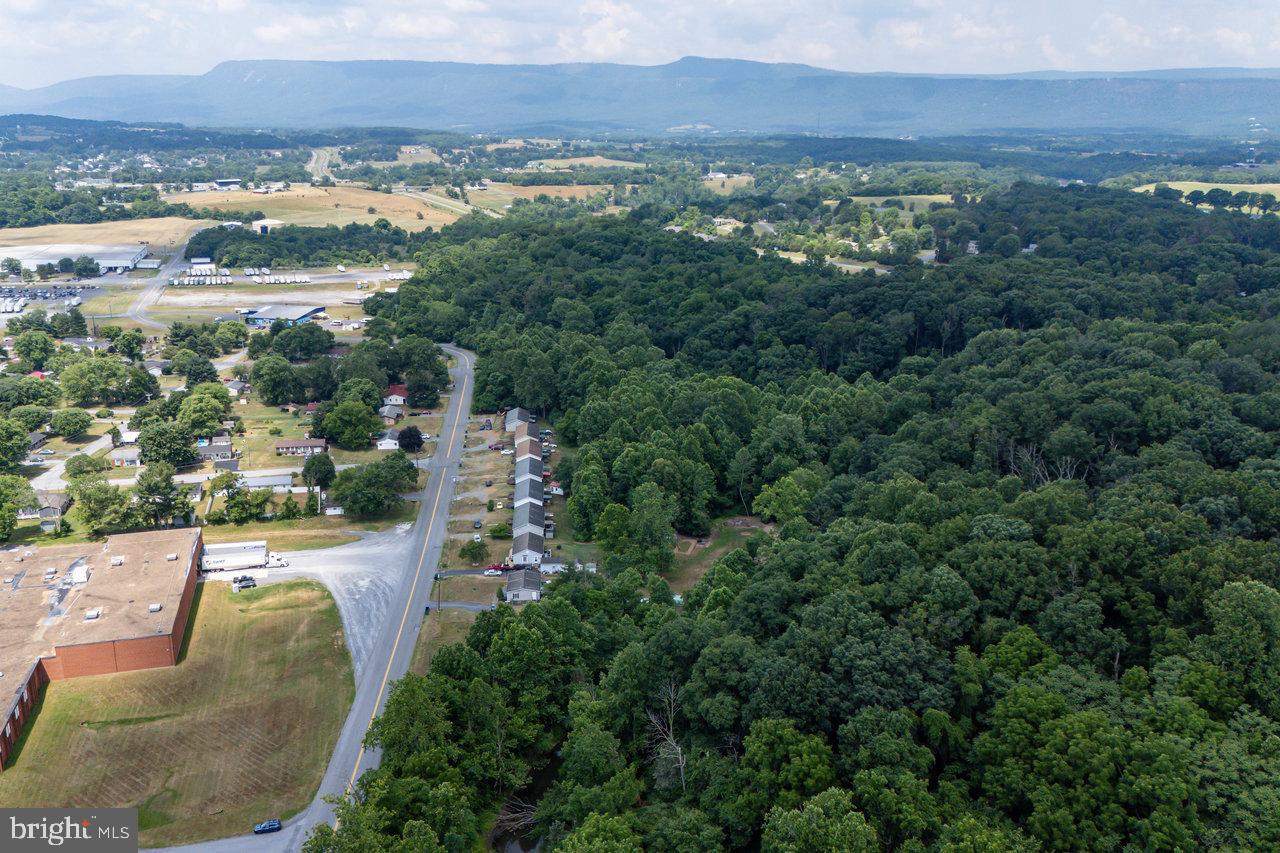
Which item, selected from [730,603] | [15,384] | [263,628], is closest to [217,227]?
[15,384]

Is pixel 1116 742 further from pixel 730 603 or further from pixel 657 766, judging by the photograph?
pixel 730 603

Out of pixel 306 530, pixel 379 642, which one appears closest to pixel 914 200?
pixel 306 530

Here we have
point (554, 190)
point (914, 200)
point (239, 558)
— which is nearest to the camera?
point (239, 558)

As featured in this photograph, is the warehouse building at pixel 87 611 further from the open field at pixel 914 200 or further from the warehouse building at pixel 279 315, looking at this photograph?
the open field at pixel 914 200

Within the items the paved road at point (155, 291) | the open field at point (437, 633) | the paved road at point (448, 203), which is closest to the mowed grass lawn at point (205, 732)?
the open field at point (437, 633)

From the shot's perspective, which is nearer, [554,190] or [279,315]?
[279,315]

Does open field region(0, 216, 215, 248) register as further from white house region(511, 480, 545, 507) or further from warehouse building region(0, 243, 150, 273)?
white house region(511, 480, 545, 507)

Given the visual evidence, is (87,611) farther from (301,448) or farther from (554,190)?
(554,190)
